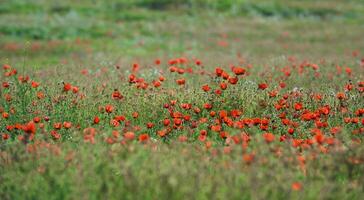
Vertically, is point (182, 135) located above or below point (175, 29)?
above

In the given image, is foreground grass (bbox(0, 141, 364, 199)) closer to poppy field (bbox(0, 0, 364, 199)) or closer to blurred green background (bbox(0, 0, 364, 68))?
poppy field (bbox(0, 0, 364, 199))

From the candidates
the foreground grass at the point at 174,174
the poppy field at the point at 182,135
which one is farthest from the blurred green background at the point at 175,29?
the foreground grass at the point at 174,174

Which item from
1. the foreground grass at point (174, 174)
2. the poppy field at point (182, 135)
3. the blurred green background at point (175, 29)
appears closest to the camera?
the foreground grass at point (174, 174)

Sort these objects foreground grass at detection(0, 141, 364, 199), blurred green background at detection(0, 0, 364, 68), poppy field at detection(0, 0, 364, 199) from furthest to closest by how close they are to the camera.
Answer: blurred green background at detection(0, 0, 364, 68), poppy field at detection(0, 0, 364, 199), foreground grass at detection(0, 141, 364, 199)

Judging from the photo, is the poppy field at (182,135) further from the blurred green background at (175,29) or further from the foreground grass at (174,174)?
the blurred green background at (175,29)

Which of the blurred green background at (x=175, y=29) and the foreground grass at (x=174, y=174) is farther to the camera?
the blurred green background at (x=175, y=29)

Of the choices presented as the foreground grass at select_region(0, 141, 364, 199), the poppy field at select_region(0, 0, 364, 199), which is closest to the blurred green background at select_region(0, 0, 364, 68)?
the poppy field at select_region(0, 0, 364, 199)

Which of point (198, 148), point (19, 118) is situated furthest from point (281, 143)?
point (19, 118)

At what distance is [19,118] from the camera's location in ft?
22.4

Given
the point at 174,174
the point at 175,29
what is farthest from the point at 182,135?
the point at 175,29

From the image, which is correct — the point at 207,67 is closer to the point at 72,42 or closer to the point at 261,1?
the point at 72,42

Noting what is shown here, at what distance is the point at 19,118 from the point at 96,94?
4.63ft

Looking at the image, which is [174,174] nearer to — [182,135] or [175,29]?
[182,135]

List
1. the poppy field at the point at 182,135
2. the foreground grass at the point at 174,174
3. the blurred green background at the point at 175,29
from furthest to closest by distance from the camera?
the blurred green background at the point at 175,29, the poppy field at the point at 182,135, the foreground grass at the point at 174,174
